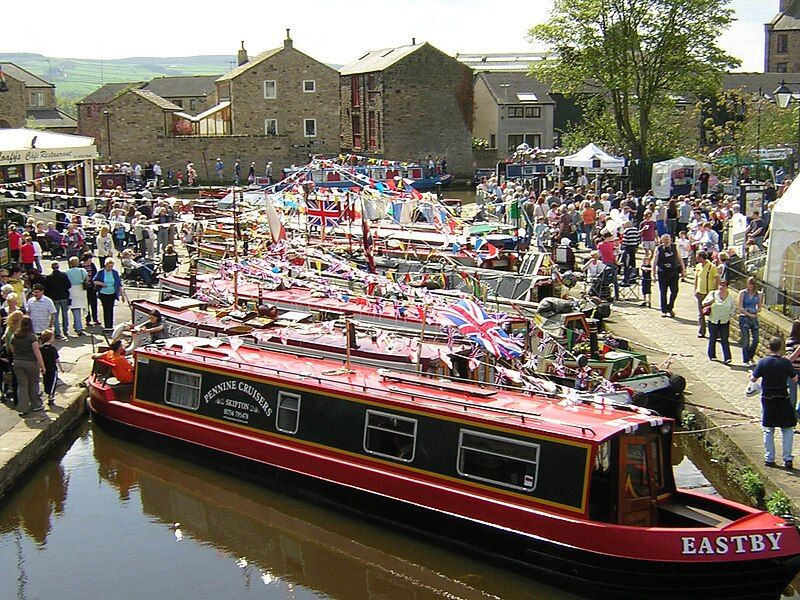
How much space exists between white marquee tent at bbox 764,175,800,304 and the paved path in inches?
55.3

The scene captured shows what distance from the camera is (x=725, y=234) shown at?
84.6 feet

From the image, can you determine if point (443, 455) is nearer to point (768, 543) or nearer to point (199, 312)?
point (768, 543)

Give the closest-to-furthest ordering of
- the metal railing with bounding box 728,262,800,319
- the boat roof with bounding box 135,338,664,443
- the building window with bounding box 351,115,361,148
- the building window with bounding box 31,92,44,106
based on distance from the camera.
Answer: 1. the boat roof with bounding box 135,338,664,443
2. the metal railing with bounding box 728,262,800,319
3. the building window with bounding box 351,115,361,148
4. the building window with bounding box 31,92,44,106

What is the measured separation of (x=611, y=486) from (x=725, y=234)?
1717 centimetres

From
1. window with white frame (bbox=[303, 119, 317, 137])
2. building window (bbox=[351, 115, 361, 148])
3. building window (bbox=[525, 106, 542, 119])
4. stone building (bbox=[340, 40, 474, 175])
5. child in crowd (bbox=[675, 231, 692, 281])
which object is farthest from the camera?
building window (bbox=[351, 115, 361, 148])

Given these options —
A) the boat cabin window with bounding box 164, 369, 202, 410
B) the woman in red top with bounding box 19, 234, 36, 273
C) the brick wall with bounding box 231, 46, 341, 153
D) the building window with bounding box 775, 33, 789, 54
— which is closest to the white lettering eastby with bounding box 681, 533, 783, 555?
the boat cabin window with bounding box 164, 369, 202, 410

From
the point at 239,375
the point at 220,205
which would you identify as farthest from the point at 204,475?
the point at 220,205

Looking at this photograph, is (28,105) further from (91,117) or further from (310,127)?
(310,127)

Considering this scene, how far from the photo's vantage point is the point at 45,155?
30.6 metres

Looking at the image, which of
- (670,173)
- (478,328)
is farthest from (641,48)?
(478,328)

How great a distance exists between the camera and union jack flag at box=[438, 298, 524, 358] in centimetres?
1233

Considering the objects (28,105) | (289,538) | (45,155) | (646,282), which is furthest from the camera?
(28,105)

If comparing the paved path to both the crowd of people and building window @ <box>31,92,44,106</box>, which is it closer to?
the crowd of people

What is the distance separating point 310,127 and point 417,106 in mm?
5963
